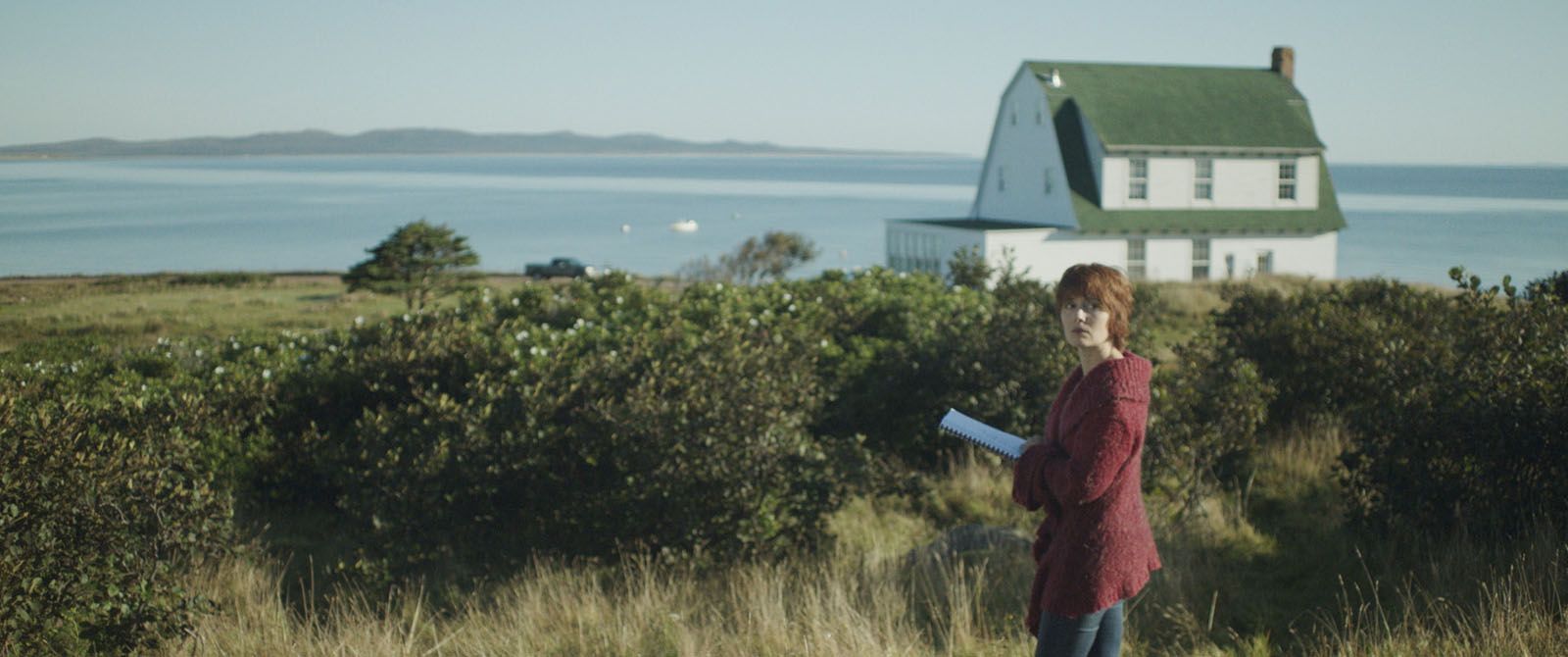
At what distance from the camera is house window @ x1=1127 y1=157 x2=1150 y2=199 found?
33.3 metres

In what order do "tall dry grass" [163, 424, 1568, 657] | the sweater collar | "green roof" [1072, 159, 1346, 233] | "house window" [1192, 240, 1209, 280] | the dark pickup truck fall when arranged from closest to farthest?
1. the sweater collar
2. "tall dry grass" [163, 424, 1568, 657]
3. "green roof" [1072, 159, 1346, 233]
4. "house window" [1192, 240, 1209, 280]
5. the dark pickup truck

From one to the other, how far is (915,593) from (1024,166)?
2909cm

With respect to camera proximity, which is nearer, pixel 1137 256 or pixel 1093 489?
pixel 1093 489

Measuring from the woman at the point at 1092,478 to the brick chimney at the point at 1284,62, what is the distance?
37.3m

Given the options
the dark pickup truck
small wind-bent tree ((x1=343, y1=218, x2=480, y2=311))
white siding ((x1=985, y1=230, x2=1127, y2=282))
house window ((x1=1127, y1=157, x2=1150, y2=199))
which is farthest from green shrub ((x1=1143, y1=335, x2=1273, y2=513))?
the dark pickup truck

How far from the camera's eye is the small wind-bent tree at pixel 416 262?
18672mm

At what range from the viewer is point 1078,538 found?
13.9 feet

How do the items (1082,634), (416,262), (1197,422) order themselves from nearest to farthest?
(1082,634)
(1197,422)
(416,262)

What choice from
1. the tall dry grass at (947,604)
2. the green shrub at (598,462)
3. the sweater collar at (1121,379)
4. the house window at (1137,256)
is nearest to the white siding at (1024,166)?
the house window at (1137,256)

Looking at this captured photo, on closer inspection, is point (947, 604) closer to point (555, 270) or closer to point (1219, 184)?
point (1219, 184)

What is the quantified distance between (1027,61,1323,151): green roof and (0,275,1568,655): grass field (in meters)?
23.2

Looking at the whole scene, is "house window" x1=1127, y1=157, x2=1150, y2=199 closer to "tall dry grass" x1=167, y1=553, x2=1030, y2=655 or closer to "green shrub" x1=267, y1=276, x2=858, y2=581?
"green shrub" x1=267, y1=276, x2=858, y2=581

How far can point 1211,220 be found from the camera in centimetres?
3341

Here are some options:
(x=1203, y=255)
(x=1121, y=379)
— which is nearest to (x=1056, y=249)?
(x=1203, y=255)
